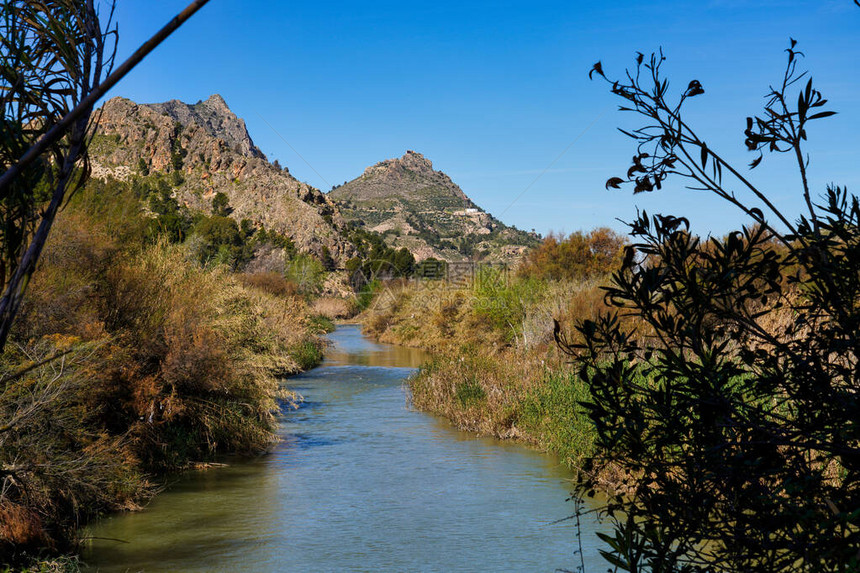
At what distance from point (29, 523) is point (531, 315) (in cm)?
2394

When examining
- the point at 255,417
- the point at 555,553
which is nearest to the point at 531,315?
the point at 255,417

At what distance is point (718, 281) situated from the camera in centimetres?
366

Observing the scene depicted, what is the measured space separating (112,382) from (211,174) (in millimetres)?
86713

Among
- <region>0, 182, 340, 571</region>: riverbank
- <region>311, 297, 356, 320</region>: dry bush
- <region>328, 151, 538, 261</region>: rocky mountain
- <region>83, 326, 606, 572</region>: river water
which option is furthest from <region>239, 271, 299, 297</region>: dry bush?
<region>328, 151, 538, 261</region>: rocky mountain

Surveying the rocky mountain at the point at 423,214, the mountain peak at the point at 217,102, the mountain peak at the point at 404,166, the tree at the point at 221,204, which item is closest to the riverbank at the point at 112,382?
the tree at the point at 221,204

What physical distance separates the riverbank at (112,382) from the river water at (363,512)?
0.74 metres

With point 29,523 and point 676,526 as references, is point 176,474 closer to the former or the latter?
point 29,523

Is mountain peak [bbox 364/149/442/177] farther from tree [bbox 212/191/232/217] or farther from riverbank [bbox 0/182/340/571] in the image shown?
riverbank [bbox 0/182/340/571]

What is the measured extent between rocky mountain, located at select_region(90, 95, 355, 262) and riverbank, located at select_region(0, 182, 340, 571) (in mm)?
73128

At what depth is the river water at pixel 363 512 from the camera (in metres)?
10.6

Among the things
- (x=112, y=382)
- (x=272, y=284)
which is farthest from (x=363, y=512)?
(x=272, y=284)

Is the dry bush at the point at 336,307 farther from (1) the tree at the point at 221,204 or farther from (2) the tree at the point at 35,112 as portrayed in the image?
(2) the tree at the point at 35,112

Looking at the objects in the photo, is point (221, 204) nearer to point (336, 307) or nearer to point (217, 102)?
point (336, 307)

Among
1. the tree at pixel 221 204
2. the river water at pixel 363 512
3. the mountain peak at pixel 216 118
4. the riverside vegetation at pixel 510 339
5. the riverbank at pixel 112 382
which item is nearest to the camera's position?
the riverbank at pixel 112 382
